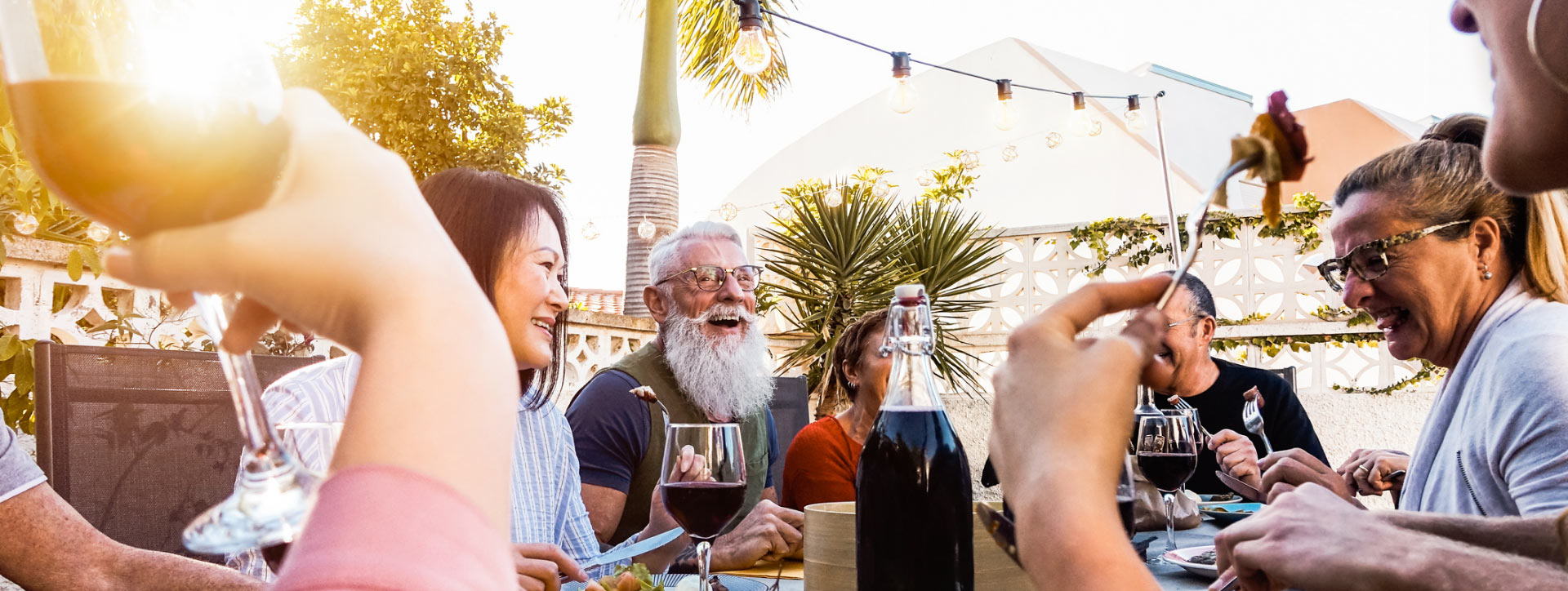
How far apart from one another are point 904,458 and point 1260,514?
574mm

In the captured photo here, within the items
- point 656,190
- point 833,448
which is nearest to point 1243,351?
point 656,190

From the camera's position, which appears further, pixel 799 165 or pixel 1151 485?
pixel 799 165

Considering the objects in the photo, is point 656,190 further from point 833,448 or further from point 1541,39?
point 1541,39

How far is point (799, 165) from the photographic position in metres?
16.5

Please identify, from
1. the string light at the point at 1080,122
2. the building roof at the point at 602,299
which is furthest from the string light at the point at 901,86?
the building roof at the point at 602,299

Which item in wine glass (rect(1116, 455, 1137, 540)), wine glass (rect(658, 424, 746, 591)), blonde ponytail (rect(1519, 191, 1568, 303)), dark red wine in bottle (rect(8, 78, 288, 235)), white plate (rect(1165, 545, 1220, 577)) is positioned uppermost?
blonde ponytail (rect(1519, 191, 1568, 303))

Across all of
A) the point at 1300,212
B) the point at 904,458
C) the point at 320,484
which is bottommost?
the point at 904,458

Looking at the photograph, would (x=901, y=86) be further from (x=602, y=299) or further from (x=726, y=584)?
(x=602, y=299)

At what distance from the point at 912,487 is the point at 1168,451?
4.42ft

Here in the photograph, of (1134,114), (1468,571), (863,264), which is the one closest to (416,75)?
(863,264)

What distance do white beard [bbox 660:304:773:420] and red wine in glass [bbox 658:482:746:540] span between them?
2.04 meters

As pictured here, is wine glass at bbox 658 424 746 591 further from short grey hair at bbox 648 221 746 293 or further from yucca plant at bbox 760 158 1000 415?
yucca plant at bbox 760 158 1000 415

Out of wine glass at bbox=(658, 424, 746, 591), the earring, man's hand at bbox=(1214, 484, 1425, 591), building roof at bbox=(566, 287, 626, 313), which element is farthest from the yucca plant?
building roof at bbox=(566, 287, 626, 313)

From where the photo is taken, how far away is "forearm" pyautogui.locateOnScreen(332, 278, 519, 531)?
1.30ft
